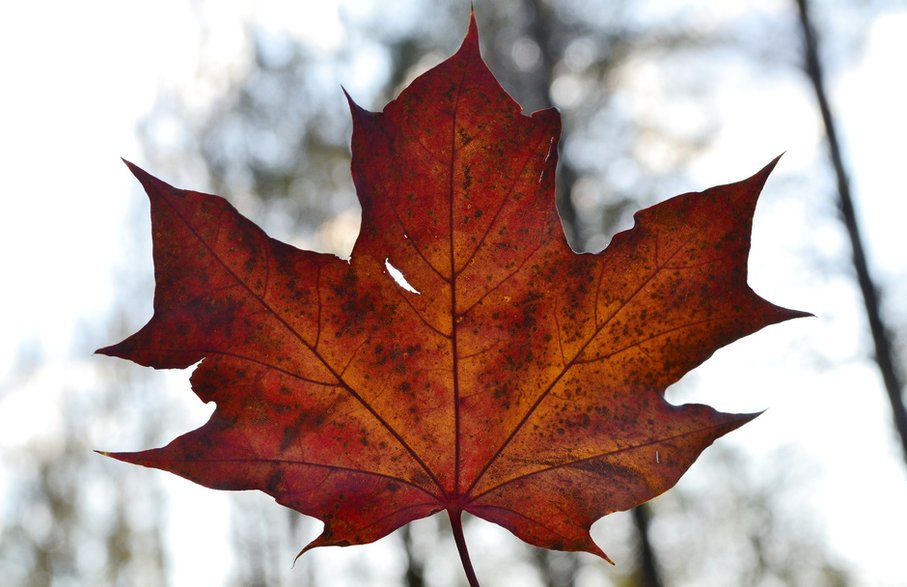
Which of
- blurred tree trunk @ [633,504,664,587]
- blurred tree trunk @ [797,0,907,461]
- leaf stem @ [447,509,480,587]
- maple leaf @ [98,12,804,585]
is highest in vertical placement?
blurred tree trunk @ [797,0,907,461]

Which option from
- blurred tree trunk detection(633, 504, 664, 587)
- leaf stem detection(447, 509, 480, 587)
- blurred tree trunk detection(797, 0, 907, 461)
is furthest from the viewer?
blurred tree trunk detection(633, 504, 664, 587)

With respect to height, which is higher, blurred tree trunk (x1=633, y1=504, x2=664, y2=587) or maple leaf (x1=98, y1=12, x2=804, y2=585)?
blurred tree trunk (x1=633, y1=504, x2=664, y2=587)

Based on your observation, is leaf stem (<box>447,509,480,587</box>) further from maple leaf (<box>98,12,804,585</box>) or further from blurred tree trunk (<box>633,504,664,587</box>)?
blurred tree trunk (<box>633,504,664,587</box>)

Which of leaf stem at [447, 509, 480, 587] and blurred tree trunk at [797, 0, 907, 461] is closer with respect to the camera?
leaf stem at [447, 509, 480, 587]

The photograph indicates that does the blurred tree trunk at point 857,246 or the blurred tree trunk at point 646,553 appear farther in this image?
the blurred tree trunk at point 646,553

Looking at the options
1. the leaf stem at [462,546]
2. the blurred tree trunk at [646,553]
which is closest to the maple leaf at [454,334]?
the leaf stem at [462,546]

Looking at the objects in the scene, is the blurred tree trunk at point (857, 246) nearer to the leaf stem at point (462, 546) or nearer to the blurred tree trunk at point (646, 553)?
the blurred tree trunk at point (646, 553)

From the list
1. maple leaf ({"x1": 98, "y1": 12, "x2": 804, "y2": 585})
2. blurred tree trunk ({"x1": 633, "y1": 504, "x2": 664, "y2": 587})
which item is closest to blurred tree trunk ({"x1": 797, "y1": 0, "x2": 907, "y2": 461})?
blurred tree trunk ({"x1": 633, "y1": 504, "x2": 664, "y2": 587})
